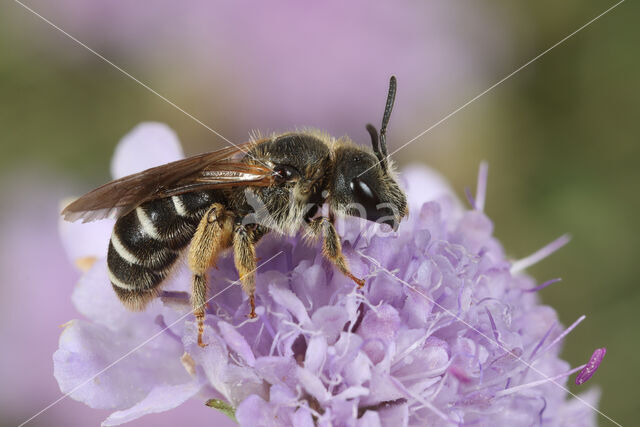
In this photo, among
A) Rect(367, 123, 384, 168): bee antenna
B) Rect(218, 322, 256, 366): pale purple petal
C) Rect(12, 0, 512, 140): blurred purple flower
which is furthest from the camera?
Rect(12, 0, 512, 140): blurred purple flower

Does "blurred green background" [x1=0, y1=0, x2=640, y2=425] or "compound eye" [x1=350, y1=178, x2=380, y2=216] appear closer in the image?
"compound eye" [x1=350, y1=178, x2=380, y2=216]

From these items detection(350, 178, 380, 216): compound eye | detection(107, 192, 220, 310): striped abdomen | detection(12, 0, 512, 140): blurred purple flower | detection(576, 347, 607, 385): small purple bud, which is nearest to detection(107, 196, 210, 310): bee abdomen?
detection(107, 192, 220, 310): striped abdomen

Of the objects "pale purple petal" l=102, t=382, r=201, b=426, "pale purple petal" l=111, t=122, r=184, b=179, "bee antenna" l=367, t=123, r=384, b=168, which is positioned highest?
"pale purple petal" l=111, t=122, r=184, b=179

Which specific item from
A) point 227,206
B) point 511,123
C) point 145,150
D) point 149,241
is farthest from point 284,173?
point 511,123

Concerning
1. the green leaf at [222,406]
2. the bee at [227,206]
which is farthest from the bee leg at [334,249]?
the green leaf at [222,406]

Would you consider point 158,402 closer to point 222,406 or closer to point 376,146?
point 222,406

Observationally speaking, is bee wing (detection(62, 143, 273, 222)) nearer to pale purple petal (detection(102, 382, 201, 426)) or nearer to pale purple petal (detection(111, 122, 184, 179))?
pale purple petal (detection(102, 382, 201, 426))
